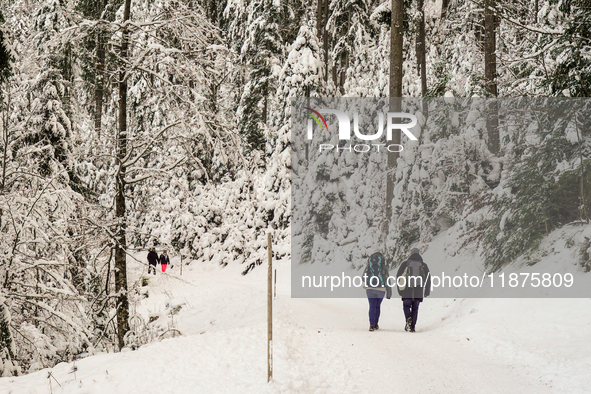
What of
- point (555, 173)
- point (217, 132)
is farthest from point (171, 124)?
point (555, 173)

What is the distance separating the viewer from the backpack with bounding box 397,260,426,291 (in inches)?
362

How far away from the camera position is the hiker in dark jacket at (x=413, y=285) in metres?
9.20

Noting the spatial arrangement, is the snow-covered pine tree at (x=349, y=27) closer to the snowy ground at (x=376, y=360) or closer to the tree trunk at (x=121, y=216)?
the tree trunk at (x=121, y=216)

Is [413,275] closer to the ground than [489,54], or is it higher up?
closer to the ground

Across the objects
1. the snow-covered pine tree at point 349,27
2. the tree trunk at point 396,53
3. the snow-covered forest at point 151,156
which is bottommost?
the snow-covered forest at point 151,156

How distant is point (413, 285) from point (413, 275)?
230 millimetres

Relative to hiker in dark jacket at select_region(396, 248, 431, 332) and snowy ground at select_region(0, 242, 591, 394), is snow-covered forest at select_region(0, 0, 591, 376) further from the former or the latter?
hiker in dark jacket at select_region(396, 248, 431, 332)

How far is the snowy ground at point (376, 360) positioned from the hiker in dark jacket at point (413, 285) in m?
0.45

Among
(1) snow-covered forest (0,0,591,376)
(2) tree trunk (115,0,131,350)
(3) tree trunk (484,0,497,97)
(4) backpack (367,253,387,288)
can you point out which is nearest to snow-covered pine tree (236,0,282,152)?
(1) snow-covered forest (0,0,591,376)

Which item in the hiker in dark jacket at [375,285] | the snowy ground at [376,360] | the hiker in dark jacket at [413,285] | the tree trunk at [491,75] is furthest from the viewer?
the tree trunk at [491,75]

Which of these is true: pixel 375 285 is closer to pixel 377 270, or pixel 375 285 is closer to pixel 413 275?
pixel 377 270

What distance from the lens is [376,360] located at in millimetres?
6871

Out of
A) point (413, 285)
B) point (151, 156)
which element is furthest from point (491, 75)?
point (151, 156)

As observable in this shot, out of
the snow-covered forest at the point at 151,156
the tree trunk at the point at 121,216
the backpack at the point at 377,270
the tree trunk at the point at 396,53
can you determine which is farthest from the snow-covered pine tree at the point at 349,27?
the backpack at the point at 377,270
